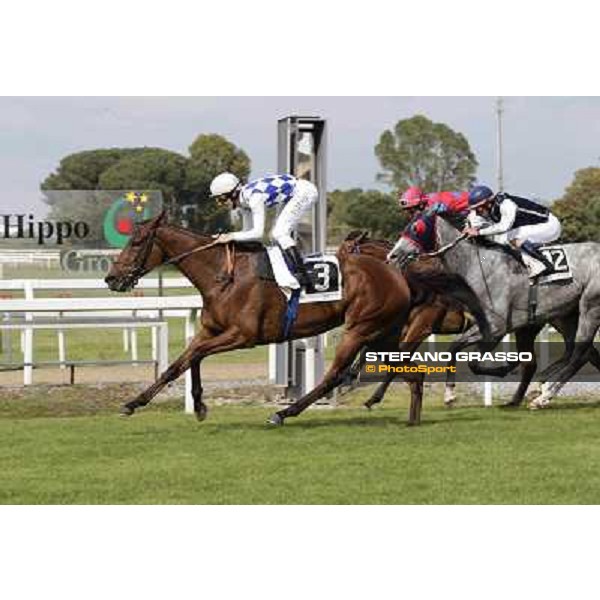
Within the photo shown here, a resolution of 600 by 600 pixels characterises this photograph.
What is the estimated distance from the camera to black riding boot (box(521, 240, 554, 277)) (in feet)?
34.9

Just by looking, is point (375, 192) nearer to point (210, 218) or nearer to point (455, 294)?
point (210, 218)

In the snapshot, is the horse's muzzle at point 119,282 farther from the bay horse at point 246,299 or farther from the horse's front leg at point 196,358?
the horse's front leg at point 196,358

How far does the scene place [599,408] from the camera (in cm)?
1093

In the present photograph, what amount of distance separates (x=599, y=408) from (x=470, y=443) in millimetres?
2419

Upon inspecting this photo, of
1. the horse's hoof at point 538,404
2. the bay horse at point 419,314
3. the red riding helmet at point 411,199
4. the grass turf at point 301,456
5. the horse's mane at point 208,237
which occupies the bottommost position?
the grass turf at point 301,456

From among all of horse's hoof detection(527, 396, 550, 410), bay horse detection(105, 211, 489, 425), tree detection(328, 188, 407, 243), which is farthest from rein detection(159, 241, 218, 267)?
tree detection(328, 188, 407, 243)

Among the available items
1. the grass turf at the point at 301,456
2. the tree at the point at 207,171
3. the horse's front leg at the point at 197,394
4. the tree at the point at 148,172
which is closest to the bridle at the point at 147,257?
the horse's front leg at the point at 197,394

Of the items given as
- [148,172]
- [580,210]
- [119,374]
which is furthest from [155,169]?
[119,374]

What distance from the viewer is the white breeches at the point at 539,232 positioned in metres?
10.6

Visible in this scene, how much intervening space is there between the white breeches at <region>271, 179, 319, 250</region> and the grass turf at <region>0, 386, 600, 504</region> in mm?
1304

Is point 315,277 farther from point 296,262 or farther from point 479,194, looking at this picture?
point 479,194

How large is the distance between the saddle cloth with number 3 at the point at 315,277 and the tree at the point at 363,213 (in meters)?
4.62

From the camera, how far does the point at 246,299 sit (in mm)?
9438

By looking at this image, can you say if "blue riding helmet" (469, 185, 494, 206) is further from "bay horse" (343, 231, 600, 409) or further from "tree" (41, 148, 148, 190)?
"tree" (41, 148, 148, 190)
